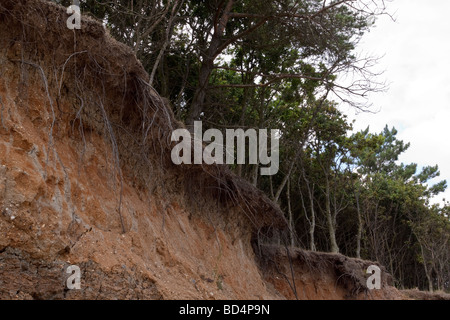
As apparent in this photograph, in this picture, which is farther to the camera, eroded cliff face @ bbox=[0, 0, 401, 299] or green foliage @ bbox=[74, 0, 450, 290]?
green foliage @ bbox=[74, 0, 450, 290]

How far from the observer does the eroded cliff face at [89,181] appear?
5.29 m

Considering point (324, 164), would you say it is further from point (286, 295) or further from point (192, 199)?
point (192, 199)

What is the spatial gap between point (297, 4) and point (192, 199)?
22.8 ft

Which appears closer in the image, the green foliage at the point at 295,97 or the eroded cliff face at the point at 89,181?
the eroded cliff face at the point at 89,181

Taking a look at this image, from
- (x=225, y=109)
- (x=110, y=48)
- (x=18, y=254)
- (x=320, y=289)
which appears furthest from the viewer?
(x=225, y=109)

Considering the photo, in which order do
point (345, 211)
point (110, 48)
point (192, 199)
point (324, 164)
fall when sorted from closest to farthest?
point (110, 48) → point (192, 199) → point (324, 164) → point (345, 211)

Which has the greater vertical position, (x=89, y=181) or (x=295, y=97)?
(x=295, y=97)

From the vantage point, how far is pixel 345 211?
25094 mm

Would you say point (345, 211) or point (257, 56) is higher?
point (257, 56)

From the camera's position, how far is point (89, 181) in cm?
657

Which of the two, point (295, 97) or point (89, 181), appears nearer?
point (89, 181)

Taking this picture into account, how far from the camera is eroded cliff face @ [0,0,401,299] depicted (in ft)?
17.3

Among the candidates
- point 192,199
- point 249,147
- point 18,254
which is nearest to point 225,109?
point 249,147

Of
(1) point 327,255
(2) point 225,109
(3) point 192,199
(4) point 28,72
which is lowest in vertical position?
(1) point 327,255
